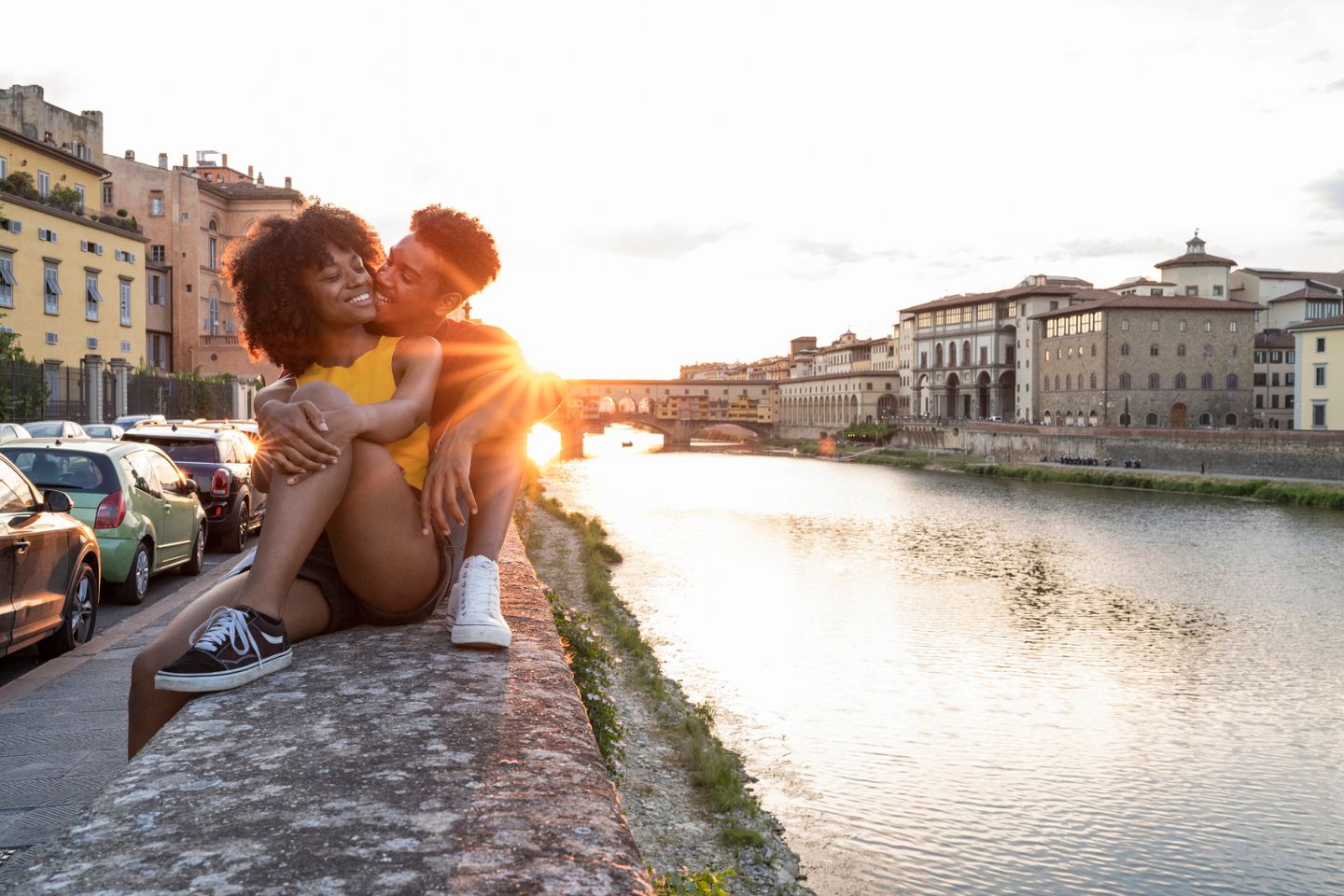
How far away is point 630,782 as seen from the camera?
27.5ft

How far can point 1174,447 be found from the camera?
4809cm

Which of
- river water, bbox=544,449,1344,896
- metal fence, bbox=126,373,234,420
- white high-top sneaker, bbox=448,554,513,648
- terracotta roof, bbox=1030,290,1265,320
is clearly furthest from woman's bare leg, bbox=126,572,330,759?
terracotta roof, bbox=1030,290,1265,320

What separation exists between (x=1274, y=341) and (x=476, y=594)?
77120mm

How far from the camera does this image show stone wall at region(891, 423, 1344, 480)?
4128 cm

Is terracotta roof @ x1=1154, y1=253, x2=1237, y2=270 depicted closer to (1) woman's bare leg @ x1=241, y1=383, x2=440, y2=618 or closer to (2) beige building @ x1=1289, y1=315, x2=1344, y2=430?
(2) beige building @ x1=1289, y1=315, x2=1344, y2=430

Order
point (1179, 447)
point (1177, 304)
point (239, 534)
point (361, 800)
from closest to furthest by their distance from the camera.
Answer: point (361, 800) → point (239, 534) → point (1179, 447) → point (1177, 304)

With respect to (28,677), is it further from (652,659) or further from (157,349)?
(157,349)

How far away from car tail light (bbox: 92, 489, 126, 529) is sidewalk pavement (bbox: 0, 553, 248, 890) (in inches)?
68.4

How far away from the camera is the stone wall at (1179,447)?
41.3 m

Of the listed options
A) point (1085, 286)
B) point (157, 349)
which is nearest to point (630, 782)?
point (157, 349)

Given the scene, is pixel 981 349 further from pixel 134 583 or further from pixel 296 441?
pixel 296 441

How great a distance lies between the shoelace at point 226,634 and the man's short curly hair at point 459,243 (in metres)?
1.29

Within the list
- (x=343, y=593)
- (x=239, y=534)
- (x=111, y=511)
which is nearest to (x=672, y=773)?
(x=111, y=511)

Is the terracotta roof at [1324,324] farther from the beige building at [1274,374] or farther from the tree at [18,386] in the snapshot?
the tree at [18,386]
